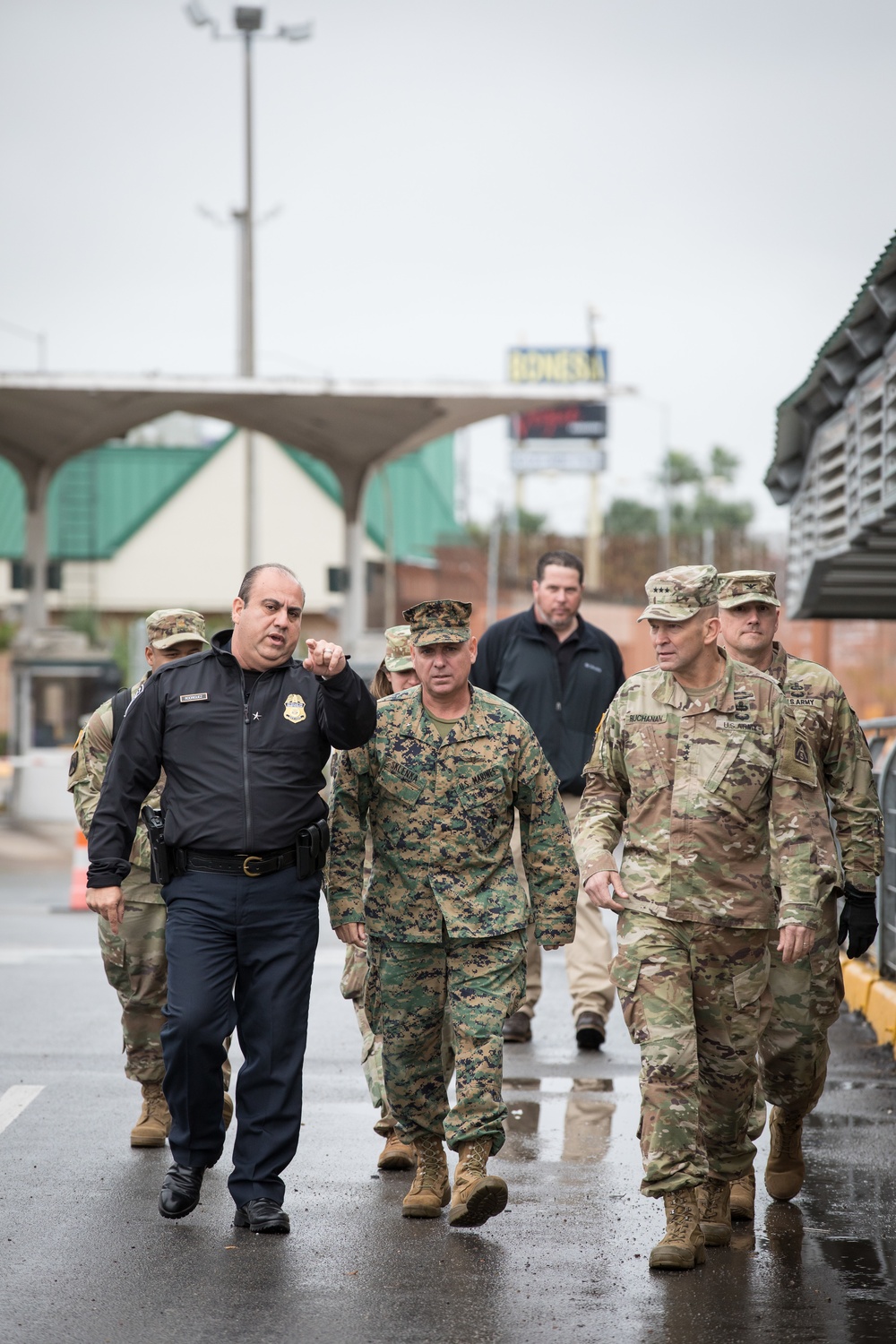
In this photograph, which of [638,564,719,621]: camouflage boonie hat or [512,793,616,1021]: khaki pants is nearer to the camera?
[638,564,719,621]: camouflage boonie hat

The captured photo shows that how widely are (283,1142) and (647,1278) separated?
1.25m

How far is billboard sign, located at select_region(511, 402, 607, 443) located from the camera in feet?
246

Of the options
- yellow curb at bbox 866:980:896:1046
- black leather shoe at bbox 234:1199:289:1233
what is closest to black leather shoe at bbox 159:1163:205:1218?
black leather shoe at bbox 234:1199:289:1233

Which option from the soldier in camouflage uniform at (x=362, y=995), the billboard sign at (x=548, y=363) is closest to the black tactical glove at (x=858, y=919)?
the soldier in camouflage uniform at (x=362, y=995)

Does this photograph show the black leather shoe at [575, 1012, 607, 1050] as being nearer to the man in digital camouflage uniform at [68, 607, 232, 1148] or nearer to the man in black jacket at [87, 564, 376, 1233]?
the man in digital camouflage uniform at [68, 607, 232, 1148]

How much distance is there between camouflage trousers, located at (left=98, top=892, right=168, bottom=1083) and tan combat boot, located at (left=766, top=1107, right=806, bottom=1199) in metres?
2.24

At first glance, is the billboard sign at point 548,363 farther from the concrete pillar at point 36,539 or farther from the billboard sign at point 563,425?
the concrete pillar at point 36,539

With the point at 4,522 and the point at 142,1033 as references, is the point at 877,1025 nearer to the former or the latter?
the point at 142,1033

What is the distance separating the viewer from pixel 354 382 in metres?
21.5

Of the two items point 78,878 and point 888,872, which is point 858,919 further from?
point 78,878

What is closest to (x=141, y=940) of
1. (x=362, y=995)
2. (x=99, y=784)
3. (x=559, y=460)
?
(x=99, y=784)

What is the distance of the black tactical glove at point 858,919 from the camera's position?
6.16 m

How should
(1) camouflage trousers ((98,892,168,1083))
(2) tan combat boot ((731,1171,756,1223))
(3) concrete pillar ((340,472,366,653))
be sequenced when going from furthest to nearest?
1. (3) concrete pillar ((340,472,366,653))
2. (1) camouflage trousers ((98,892,168,1083))
3. (2) tan combat boot ((731,1171,756,1223))

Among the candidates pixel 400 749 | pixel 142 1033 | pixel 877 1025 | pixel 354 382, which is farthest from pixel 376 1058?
pixel 354 382
